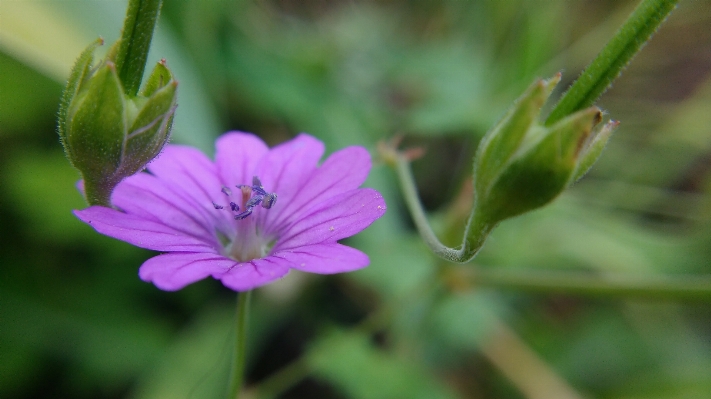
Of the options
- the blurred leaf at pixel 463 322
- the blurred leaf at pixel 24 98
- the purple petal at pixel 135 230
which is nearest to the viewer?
the purple petal at pixel 135 230

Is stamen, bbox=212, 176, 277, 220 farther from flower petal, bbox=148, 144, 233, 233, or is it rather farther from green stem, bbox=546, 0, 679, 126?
green stem, bbox=546, 0, 679, 126

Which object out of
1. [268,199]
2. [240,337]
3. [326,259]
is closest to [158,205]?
[268,199]

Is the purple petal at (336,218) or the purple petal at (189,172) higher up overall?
the purple petal at (189,172)

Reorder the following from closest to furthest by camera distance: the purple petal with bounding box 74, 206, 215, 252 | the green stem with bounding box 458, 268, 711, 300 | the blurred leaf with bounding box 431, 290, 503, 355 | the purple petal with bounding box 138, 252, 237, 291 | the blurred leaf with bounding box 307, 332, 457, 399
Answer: the purple petal with bounding box 138, 252, 237, 291, the purple petal with bounding box 74, 206, 215, 252, the green stem with bounding box 458, 268, 711, 300, the blurred leaf with bounding box 307, 332, 457, 399, the blurred leaf with bounding box 431, 290, 503, 355

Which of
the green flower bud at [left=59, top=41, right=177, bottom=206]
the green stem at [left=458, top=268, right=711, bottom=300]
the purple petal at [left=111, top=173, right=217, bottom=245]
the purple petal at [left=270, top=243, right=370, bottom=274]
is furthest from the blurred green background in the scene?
the green flower bud at [left=59, top=41, right=177, bottom=206]

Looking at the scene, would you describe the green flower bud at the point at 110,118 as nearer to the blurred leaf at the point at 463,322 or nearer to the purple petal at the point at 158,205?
the purple petal at the point at 158,205

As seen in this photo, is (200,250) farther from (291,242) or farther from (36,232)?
(36,232)

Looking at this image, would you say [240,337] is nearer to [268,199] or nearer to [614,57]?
[268,199]

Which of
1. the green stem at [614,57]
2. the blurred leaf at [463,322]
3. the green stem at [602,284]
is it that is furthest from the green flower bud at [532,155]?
the blurred leaf at [463,322]
